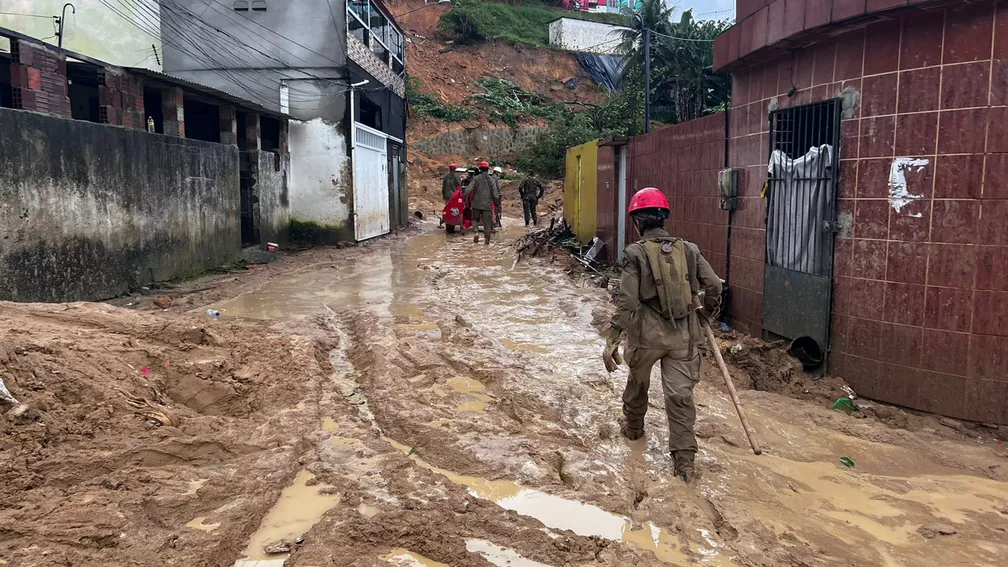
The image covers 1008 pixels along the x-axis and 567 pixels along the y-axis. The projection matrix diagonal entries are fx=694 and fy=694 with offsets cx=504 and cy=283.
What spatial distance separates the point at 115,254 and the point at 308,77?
25.8 ft

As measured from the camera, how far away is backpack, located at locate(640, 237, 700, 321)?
→ 4352mm

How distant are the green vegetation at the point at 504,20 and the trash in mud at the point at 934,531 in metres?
43.9

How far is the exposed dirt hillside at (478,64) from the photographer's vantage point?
40156 mm

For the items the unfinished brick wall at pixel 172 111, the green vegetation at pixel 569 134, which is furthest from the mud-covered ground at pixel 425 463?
the green vegetation at pixel 569 134

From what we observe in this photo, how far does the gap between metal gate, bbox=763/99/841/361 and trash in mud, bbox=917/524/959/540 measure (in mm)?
2425

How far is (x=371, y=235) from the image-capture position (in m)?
17.9

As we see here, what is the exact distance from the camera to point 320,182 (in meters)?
16.1

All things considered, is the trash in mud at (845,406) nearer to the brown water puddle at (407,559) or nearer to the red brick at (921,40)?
the red brick at (921,40)

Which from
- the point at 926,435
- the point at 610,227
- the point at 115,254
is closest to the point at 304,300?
the point at 115,254

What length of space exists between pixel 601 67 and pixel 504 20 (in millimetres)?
7560

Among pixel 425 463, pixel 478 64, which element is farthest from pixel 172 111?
pixel 478 64

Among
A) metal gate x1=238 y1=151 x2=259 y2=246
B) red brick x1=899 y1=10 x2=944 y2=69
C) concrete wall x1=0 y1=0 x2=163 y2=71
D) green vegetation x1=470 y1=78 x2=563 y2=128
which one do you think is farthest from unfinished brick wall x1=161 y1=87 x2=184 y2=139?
green vegetation x1=470 y1=78 x2=563 y2=128

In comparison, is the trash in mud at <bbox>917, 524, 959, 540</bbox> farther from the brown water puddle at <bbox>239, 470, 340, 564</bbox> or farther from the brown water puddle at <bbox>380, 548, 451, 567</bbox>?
the brown water puddle at <bbox>239, 470, 340, 564</bbox>

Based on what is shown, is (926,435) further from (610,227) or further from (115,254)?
(115,254)
